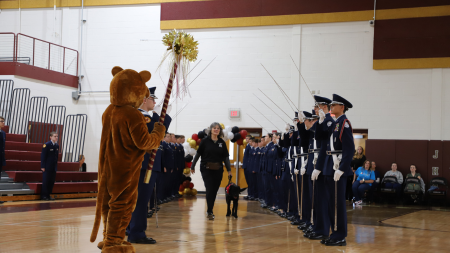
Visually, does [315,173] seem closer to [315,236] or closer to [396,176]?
[315,236]

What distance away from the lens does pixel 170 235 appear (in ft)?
17.2

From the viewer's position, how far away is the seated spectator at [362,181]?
11984 mm

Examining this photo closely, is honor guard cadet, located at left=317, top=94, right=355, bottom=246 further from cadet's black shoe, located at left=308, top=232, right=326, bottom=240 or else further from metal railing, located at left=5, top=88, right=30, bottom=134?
metal railing, located at left=5, top=88, right=30, bottom=134

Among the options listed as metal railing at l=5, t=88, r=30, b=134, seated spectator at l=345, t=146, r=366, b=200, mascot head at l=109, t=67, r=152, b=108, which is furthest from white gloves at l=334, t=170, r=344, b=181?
metal railing at l=5, t=88, r=30, b=134

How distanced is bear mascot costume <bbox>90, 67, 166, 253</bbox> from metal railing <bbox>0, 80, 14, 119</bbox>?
33.9 feet

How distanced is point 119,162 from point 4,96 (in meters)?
10.7

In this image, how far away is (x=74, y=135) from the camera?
45.9 feet

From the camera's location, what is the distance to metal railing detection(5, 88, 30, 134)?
12.5 m

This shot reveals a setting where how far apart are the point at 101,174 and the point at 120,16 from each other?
41.2 ft

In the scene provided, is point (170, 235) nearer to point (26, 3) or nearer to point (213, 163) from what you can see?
point (213, 163)

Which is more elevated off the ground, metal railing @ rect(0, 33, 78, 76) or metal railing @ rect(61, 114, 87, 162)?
metal railing @ rect(0, 33, 78, 76)

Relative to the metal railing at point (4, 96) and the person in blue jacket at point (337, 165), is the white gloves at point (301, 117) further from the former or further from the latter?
the metal railing at point (4, 96)

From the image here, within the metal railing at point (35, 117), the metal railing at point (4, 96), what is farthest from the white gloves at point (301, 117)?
the metal railing at point (4, 96)

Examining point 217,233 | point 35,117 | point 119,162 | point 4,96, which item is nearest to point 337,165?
point 217,233
